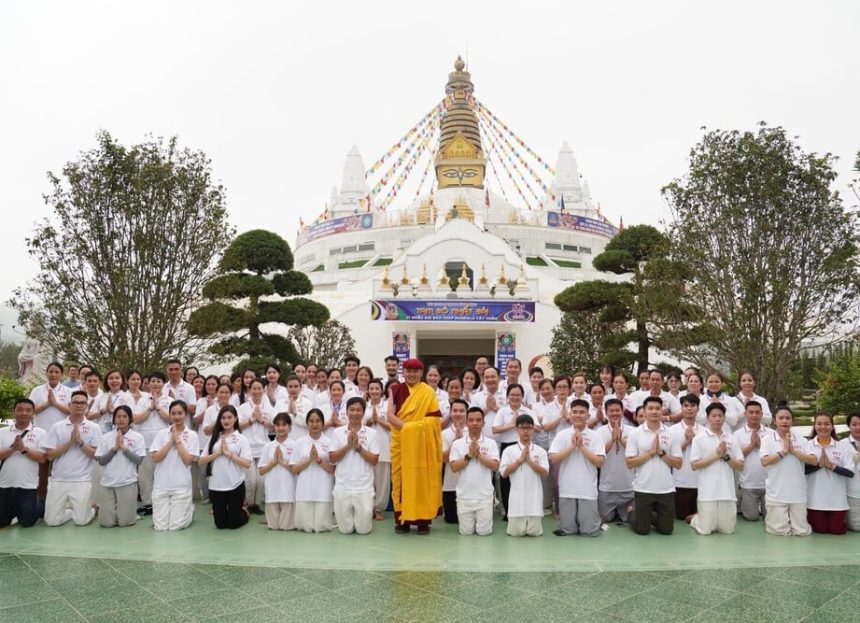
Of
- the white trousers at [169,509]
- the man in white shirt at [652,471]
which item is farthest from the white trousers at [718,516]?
the white trousers at [169,509]

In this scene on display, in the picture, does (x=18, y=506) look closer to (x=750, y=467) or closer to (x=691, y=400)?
(x=691, y=400)

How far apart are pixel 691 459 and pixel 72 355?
9.50 meters

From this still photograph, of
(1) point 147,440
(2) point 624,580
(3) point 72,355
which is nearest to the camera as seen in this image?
(2) point 624,580

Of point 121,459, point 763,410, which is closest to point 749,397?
point 763,410

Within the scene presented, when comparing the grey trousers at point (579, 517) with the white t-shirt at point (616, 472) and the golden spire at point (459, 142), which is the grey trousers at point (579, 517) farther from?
the golden spire at point (459, 142)

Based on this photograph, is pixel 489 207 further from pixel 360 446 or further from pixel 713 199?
pixel 360 446

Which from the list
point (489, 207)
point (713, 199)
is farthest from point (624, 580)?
point (489, 207)

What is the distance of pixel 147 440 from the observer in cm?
760

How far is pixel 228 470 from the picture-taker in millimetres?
6445

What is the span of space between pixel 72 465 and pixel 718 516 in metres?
6.13

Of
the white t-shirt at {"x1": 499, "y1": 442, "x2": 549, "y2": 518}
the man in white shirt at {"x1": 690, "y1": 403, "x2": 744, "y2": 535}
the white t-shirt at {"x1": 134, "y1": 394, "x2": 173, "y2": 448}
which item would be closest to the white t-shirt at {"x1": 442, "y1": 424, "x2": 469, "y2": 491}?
the white t-shirt at {"x1": 499, "y1": 442, "x2": 549, "y2": 518}

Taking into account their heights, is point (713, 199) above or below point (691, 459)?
above

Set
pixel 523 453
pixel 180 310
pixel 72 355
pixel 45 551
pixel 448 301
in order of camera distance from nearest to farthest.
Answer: pixel 45 551
pixel 523 453
pixel 72 355
pixel 180 310
pixel 448 301

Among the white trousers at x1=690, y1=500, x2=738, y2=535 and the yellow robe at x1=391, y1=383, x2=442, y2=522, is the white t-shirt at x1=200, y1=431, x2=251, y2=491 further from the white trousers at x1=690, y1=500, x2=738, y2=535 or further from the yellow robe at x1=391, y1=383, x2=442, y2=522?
the white trousers at x1=690, y1=500, x2=738, y2=535
